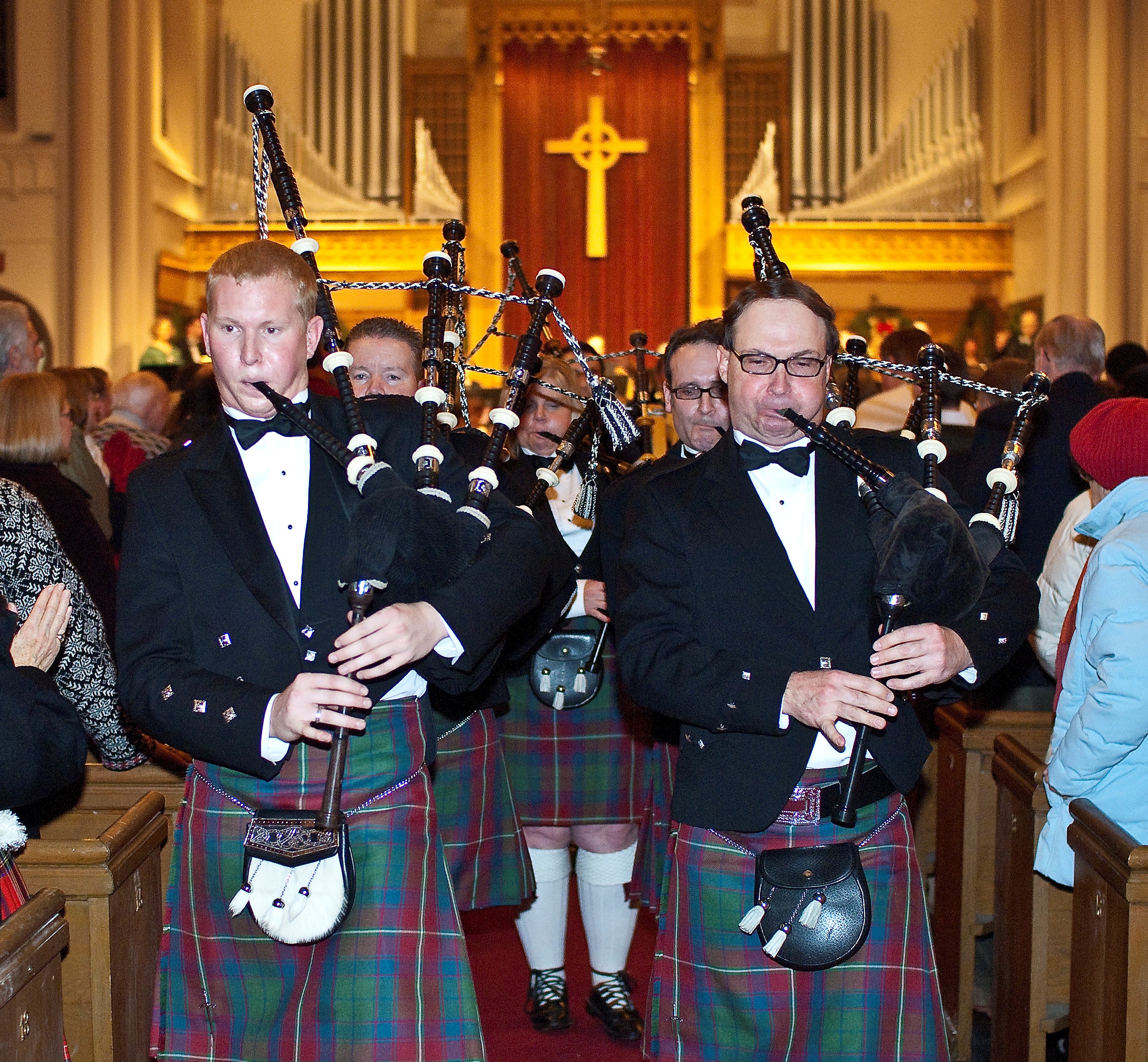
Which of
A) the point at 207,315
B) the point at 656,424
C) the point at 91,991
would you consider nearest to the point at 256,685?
the point at 207,315

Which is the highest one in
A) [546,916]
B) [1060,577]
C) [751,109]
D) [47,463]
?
[751,109]

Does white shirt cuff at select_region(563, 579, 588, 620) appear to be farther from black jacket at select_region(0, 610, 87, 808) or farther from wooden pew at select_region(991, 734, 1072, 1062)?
black jacket at select_region(0, 610, 87, 808)

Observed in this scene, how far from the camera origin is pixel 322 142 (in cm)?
1095

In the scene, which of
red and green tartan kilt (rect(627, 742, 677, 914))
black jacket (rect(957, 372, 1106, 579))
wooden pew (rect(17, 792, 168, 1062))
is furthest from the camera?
black jacket (rect(957, 372, 1106, 579))

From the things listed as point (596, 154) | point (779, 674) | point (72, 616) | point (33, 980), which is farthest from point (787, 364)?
point (596, 154)

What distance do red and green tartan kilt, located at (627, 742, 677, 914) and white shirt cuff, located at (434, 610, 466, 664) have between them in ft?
3.46

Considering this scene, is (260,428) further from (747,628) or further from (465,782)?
(465,782)

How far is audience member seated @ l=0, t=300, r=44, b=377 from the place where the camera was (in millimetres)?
3854

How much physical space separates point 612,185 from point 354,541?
33.4 ft

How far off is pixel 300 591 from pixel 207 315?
0.36 metres

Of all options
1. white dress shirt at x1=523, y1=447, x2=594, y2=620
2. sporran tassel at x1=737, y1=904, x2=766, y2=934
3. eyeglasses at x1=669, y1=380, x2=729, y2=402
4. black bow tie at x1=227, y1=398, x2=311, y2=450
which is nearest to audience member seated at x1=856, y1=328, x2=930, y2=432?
white dress shirt at x1=523, y1=447, x2=594, y2=620

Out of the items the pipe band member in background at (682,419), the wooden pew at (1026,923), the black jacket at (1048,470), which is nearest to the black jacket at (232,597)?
the pipe band member in background at (682,419)

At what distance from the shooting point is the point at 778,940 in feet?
5.90

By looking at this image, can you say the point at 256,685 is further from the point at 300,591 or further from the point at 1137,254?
the point at 1137,254
